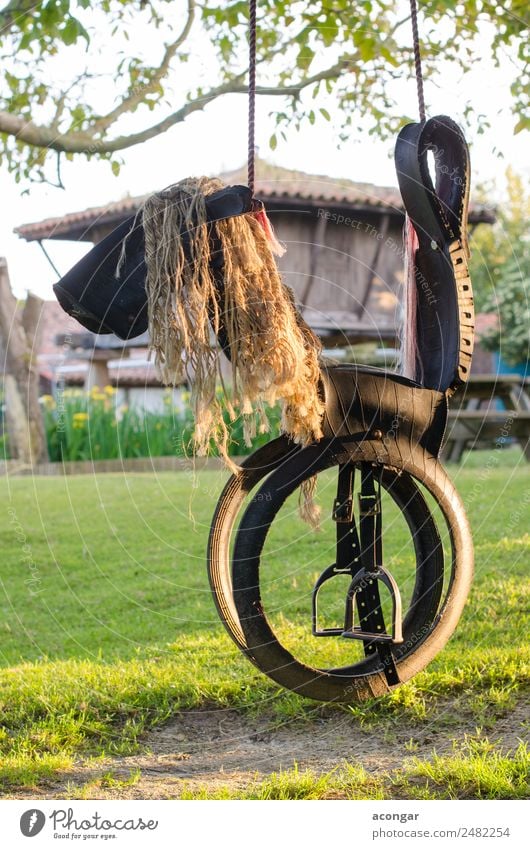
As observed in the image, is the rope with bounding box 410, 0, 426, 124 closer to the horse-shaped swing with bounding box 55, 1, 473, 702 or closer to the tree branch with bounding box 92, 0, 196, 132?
the horse-shaped swing with bounding box 55, 1, 473, 702

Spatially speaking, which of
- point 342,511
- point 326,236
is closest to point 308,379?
point 342,511

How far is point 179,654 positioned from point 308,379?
154 centimetres

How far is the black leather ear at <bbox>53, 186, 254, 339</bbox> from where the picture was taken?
2.16 m

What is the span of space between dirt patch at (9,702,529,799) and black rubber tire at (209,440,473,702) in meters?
0.24

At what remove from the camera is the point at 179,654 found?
3311 mm

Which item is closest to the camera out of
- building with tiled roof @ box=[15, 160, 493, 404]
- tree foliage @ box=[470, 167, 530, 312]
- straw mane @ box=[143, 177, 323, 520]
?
straw mane @ box=[143, 177, 323, 520]

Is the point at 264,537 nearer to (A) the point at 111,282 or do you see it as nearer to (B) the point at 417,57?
(A) the point at 111,282

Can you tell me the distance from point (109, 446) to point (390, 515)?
311 centimetres

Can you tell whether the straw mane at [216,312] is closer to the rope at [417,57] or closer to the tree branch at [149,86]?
the rope at [417,57]

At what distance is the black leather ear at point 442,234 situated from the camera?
238cm

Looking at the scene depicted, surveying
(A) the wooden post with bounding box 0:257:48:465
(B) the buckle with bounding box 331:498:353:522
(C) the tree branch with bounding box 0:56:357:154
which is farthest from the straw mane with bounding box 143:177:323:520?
(A) the wooden post with bounding box 0:257:48:465

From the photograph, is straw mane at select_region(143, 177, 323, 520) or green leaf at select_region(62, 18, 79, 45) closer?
straw mane at select_region(143, 177, 323, 520)
